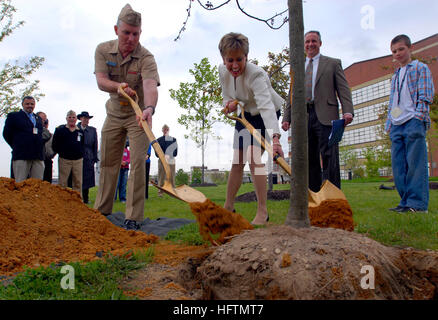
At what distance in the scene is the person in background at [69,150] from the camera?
22.6 feet

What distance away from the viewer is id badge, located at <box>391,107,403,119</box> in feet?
14.8

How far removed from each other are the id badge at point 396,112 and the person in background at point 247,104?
5.81 feet

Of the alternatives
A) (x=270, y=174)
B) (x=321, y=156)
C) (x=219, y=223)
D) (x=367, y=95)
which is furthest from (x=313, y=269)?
(x=367, y=95)

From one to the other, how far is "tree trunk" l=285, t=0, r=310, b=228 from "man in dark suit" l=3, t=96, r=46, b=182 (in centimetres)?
528

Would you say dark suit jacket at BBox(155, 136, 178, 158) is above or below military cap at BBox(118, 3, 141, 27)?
below

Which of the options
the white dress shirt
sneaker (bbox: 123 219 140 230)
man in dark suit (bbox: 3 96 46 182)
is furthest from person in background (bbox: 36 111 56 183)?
the white dress shirt

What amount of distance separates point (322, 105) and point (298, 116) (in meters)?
2.15

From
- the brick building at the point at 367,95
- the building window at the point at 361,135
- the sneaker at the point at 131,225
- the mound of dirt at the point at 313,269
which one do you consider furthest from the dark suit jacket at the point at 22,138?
the building window at the point at 361,135

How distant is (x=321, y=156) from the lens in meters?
4.15

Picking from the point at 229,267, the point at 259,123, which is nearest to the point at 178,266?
the point at 229,267

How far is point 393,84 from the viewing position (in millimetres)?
4676

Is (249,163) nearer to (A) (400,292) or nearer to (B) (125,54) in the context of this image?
(B) (125,54)

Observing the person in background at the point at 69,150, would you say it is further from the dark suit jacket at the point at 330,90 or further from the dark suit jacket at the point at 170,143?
the dark suit jacket at the point at 330,90

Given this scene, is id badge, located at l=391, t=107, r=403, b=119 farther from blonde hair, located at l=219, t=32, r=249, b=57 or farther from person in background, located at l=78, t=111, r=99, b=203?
person in background, located at l=78, t=111, r=99, b=203
